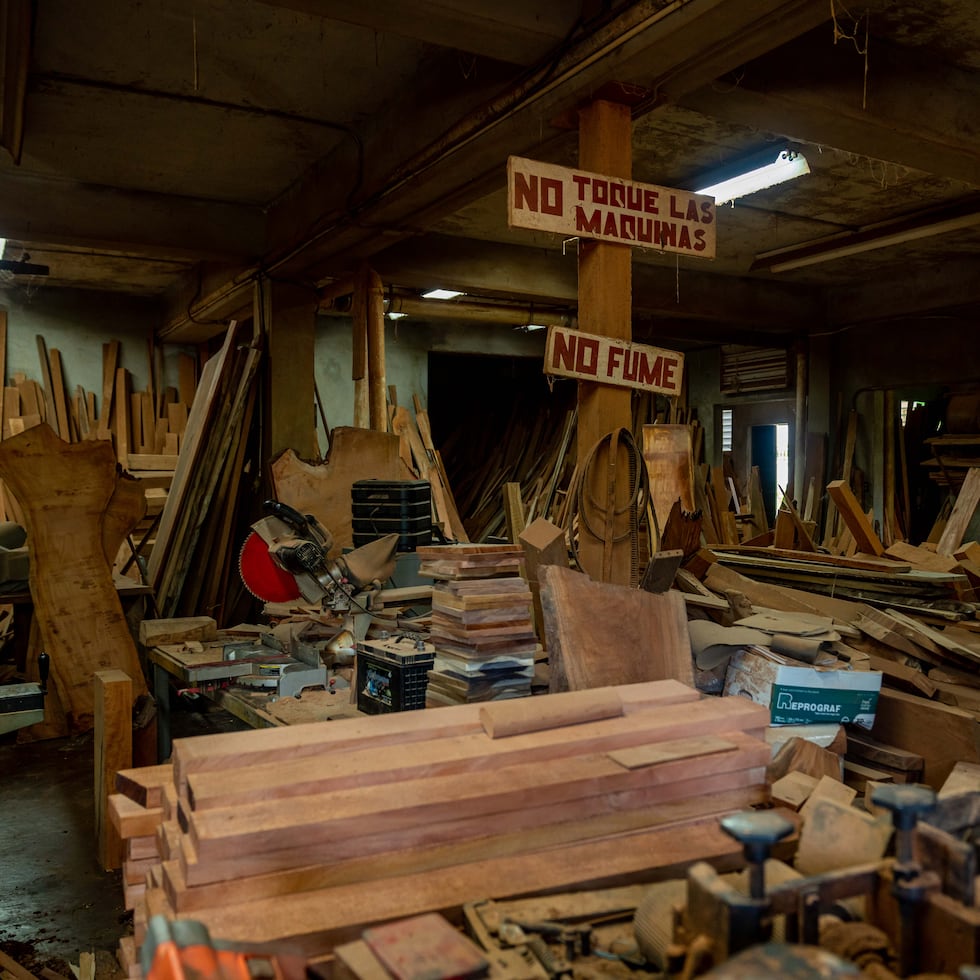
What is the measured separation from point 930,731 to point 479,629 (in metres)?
1.57

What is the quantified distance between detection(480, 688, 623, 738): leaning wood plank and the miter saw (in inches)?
72.5

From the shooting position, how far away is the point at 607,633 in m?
2.69

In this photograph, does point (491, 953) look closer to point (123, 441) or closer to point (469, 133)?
point (469, 133)

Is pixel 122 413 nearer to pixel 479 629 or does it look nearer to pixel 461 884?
pixel 479 629

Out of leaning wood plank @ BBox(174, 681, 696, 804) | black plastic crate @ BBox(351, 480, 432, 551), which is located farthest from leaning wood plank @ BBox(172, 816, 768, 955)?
black plastic crate @ BBox(351, 480, 432, 551)

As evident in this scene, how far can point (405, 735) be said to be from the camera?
1856mm

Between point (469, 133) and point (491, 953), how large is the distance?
3.71m

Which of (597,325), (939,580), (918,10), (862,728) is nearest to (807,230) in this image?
(918,10)

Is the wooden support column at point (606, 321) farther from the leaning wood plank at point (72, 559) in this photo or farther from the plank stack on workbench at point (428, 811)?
the leaning wood plank at point (72, 559)

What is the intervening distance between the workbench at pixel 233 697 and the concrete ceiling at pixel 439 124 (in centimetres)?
250

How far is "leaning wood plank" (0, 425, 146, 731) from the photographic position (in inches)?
201

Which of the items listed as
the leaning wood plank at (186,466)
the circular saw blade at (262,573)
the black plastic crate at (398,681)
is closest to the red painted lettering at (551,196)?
the black plastic crate at (398,681)

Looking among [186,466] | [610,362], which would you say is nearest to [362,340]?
[186,466]

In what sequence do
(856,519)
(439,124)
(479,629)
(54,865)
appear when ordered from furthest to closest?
(856,519) < (439,124) < (54,865) < (479,629)
